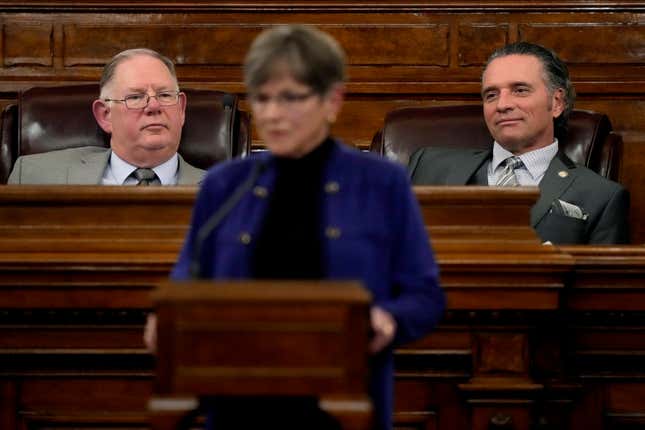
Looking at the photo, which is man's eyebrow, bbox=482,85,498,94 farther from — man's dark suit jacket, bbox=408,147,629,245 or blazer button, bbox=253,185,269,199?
blazer button, bbox=253,185,269,199

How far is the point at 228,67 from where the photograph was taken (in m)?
3.75

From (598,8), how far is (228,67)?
1.21 meters

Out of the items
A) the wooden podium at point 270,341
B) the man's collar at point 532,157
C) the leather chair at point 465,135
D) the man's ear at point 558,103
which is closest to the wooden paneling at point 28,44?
the leather chair at point 465,135

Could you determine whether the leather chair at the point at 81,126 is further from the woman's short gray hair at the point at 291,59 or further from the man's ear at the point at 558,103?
the woman's short gray hair at the point at 291,59

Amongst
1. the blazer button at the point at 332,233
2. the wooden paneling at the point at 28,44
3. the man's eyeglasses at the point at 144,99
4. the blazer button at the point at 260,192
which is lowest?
the blazer button at the point at 332,233

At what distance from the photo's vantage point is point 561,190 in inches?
115

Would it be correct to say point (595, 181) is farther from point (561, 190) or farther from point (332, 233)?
point (332, 233)

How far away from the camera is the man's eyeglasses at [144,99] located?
2.95 metres

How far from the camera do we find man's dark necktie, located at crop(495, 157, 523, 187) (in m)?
3.06

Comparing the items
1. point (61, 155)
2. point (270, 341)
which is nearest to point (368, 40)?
point (61, 155)

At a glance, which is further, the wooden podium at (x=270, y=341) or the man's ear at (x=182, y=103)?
the man's ear at (x=182, y=103)

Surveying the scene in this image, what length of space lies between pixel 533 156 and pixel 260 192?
1.80 meters

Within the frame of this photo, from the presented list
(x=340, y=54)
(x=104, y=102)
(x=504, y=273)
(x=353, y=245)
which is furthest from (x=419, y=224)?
(x=104, y=102)

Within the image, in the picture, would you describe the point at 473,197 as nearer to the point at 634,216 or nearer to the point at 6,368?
the point at 6,368
